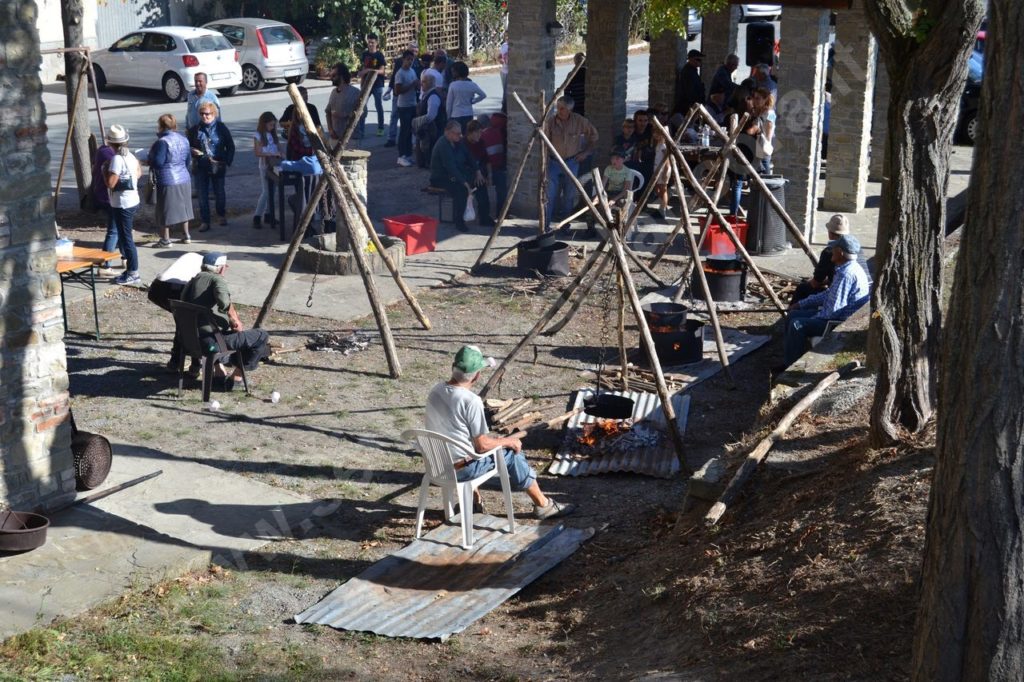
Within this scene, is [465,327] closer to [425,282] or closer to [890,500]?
[425,282]

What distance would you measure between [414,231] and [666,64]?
9239 mm

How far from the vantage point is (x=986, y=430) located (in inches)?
185

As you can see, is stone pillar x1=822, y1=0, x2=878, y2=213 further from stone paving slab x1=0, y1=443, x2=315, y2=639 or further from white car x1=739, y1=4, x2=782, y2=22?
white car x1=739, y1=4, x2=782, y2=22

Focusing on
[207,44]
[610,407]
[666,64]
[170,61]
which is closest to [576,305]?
[610,407]

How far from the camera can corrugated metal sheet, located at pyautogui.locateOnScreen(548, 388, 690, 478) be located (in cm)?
962

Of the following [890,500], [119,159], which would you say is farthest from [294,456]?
[119,159]

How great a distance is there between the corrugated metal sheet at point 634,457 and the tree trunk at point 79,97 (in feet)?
30.2

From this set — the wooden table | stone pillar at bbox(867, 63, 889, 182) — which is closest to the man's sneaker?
the wooden table

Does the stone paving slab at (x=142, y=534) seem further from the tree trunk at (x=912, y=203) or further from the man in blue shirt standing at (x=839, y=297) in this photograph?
the man in blue shirt standing at (x=839, y=297)

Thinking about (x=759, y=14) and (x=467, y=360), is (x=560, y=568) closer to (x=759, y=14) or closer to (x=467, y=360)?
(x=467, y=360)

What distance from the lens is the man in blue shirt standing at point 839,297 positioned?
11164 millimetres

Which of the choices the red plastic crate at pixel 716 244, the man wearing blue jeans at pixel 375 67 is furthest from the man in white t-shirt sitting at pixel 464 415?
the man wearing blue jeans at pixel 375 67

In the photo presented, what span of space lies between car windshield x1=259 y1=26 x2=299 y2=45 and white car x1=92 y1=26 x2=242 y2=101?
129 cm

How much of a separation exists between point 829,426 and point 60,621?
526 centimetres
